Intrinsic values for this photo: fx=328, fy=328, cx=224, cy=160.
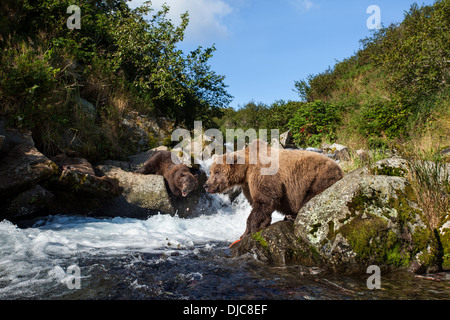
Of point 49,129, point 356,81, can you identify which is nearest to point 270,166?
point 49,129

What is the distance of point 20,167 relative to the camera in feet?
21.8

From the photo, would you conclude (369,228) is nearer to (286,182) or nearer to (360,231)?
(360,231)

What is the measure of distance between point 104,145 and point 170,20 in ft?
23.6

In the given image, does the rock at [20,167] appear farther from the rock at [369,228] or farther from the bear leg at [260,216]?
the rock at [369,228]

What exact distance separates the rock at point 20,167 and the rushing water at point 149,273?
28.9 inches

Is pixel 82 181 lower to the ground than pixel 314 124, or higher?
lower

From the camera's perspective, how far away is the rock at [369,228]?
4336mm

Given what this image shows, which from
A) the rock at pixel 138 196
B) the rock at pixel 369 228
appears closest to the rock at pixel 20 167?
the rock at pixel 138 196

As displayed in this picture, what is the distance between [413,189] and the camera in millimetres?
4879

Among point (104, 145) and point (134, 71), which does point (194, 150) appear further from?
point (134, 71)

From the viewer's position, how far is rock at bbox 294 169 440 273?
4.34 metres

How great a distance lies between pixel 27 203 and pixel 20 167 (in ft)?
2.43

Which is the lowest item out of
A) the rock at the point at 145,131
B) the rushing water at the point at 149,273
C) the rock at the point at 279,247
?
the rushing water at the point at 149,273

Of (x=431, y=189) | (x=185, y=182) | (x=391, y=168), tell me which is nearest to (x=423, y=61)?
(x=391, y=168)
